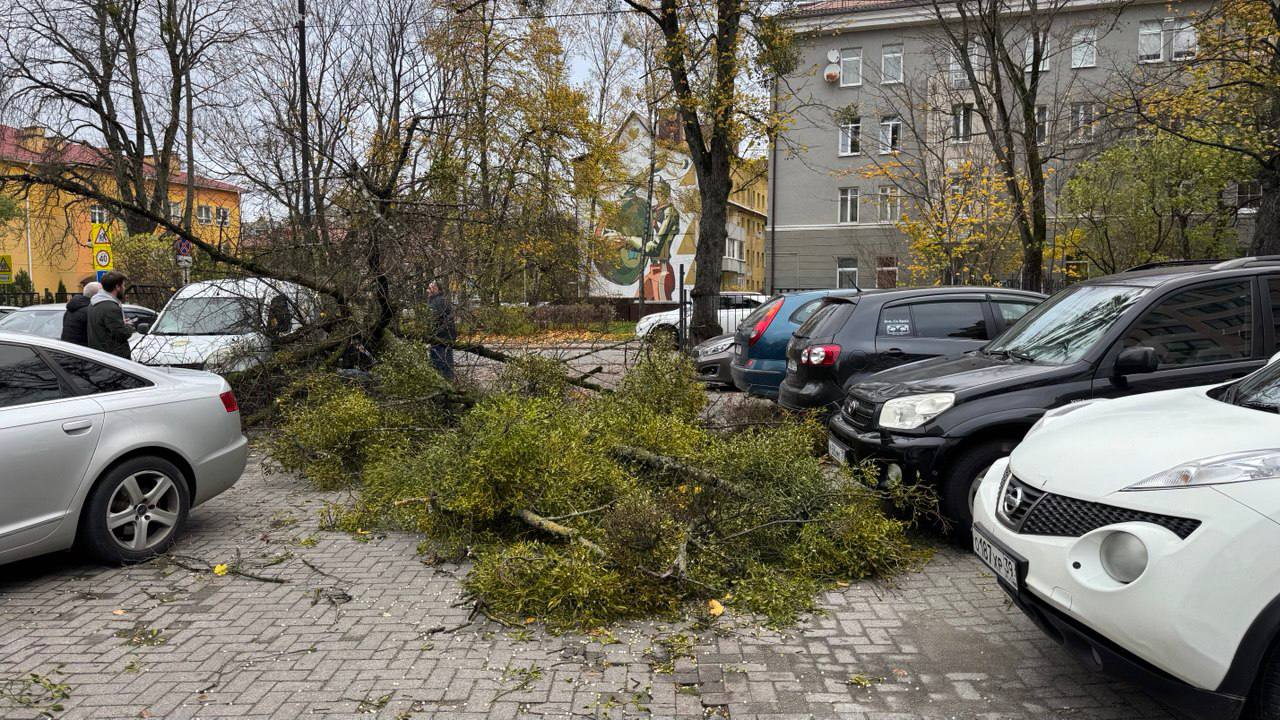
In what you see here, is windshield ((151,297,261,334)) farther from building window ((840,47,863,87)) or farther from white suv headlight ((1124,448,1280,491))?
building window ((840,47,863,87))

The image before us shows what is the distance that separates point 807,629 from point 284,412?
5816mm

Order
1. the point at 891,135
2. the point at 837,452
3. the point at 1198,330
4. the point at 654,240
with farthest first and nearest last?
1. the point at 654,240
2. the point at 891,135
3. the point at 837,452
4. the point at 1198,330

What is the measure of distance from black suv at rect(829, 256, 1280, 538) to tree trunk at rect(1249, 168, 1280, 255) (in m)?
9.03

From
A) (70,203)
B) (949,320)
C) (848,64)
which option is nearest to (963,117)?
(848,64)

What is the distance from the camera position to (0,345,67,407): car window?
497cm

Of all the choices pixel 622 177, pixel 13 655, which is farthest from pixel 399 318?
pixel 622 177

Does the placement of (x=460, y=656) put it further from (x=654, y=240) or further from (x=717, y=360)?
(x=654, y=240)

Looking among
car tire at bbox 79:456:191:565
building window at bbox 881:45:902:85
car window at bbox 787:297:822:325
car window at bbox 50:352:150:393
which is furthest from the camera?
building window at bbox 881:45:902:85

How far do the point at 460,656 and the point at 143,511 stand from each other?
2.74m

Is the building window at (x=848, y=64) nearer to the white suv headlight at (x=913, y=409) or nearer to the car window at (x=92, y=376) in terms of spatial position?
the white suv headlight at (x=913, y=409)

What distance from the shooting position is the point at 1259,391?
3.58 m

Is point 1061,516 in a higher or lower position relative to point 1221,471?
lower

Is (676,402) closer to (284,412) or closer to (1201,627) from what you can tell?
(284,412)

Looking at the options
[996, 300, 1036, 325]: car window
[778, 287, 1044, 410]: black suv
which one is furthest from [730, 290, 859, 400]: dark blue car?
[996, 300, 1036, 325]: car window
